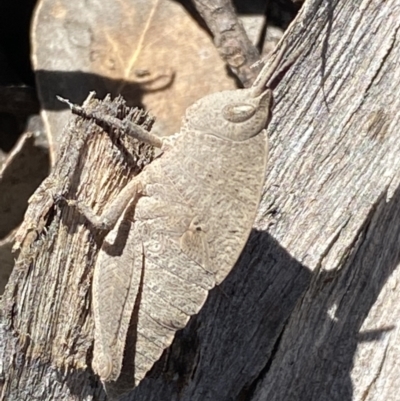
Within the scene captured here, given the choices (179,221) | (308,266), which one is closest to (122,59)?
(179,221)

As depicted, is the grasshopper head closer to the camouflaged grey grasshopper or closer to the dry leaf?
the camouflaged grey grasshopper

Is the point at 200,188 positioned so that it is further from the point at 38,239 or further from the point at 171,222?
the point at 38,239

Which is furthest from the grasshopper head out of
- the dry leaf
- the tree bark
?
the dry leaf

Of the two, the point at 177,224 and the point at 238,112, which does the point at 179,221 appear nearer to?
the point at 177,224

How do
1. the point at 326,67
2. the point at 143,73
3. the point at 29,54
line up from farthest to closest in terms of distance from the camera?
the point at 29,54 < the point at 143,73 < the point at 326,67

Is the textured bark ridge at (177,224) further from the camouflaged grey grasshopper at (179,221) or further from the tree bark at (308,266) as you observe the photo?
the tree bark at (308,266)

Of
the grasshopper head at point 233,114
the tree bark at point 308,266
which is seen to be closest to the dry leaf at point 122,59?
the grasshopper head at point 233,114

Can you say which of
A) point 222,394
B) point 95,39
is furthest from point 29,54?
point 222,394
